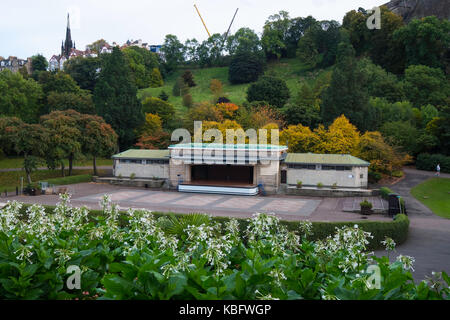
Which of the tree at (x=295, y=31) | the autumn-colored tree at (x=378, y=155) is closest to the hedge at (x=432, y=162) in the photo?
the autumn-colored tree at (x=378, y=155)

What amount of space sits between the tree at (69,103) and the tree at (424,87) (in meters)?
48.1

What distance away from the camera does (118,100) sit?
51.3 m

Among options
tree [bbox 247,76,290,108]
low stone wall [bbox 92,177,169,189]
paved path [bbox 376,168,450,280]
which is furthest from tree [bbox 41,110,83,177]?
tree [bbox 247,76,290,108]

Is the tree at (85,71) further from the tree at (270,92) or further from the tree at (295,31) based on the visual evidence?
the tree at (295,31)

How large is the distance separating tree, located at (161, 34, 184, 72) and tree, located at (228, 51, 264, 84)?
23838 millimetres

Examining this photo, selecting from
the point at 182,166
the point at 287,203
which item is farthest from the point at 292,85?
the point at 287,203

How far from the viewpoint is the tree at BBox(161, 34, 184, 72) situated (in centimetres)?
10669

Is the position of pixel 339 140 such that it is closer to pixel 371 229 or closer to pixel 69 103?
pixel 371 229

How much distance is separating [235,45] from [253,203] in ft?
300

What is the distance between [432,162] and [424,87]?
2051 cm

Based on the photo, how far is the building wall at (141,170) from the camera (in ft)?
127

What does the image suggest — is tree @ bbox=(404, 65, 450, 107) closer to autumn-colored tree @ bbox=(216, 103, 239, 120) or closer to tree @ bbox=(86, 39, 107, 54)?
autumn-colored tree @ bbox=(216, 103, 239, 120)
